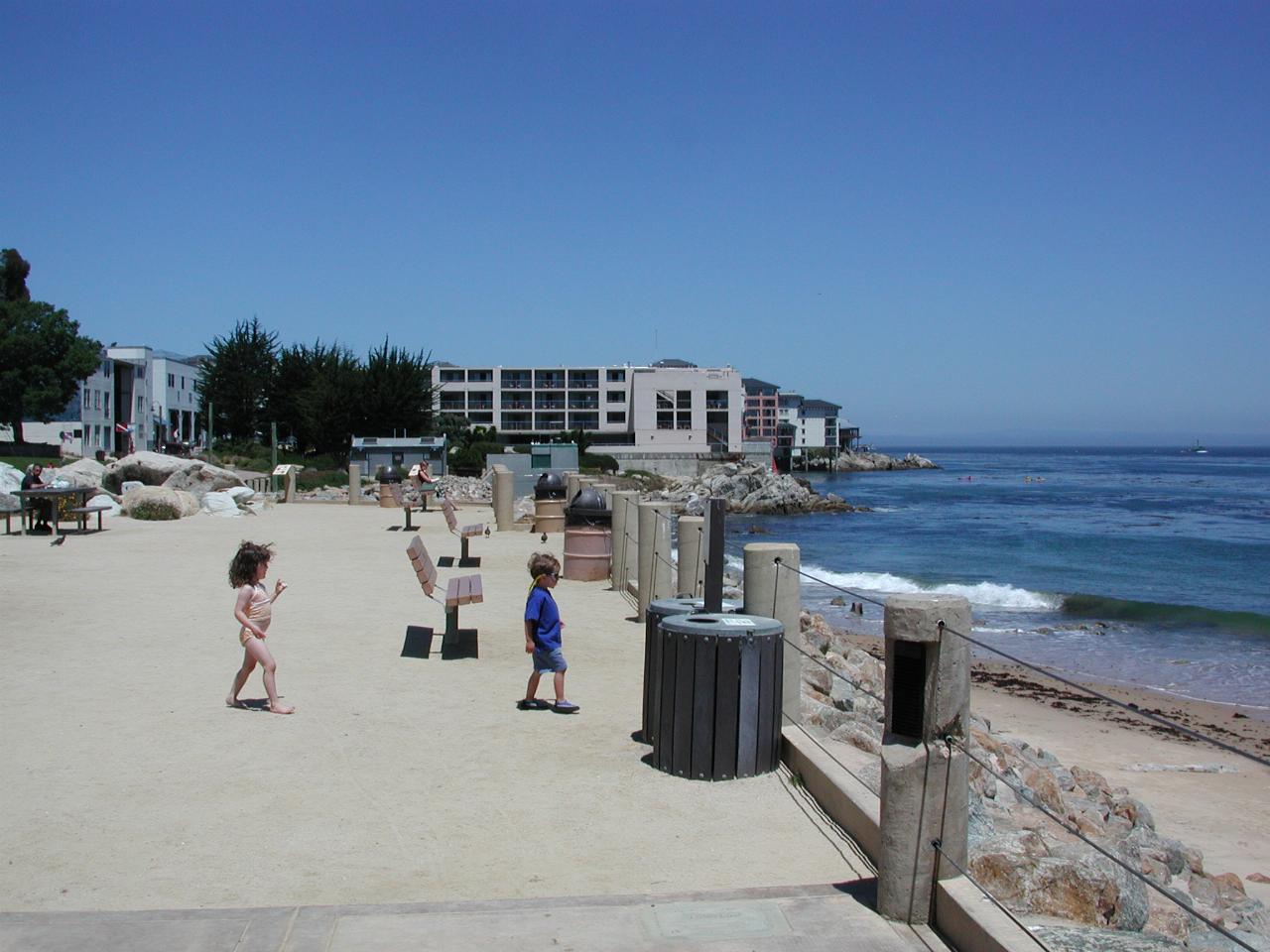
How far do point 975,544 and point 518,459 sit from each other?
21204mm

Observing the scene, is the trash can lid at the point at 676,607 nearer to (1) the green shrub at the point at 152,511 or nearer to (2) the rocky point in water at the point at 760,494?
(1) the green shrub at the point at 152,511

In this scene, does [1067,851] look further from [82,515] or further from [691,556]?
[82,515]

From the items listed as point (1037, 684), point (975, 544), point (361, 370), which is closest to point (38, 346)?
point (361, 370)

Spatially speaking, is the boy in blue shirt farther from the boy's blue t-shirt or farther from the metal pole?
the metal pole

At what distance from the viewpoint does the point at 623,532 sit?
14875 millimetres

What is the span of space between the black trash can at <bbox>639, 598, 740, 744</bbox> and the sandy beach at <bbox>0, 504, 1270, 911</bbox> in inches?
9.1

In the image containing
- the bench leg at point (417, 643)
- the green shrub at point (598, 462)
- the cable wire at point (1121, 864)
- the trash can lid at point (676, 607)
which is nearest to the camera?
the cable wire at point (1121, 864)

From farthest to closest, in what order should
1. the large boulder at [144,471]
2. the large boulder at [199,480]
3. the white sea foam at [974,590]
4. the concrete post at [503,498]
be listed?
the white sea foam at [974,590], the large boulder at [144,471], the large boulder at [199,480], the concrete post at [503,498]

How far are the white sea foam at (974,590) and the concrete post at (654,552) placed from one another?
17.1 m

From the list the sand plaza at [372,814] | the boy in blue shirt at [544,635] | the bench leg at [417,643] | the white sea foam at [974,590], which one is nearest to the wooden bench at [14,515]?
the sand plaza at [372,814]

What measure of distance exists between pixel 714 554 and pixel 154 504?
67.7 ft

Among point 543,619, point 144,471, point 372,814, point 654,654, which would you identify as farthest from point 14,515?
point 654,654

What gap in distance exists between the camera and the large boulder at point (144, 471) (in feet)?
101

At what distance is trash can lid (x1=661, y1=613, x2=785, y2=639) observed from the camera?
253 inches
